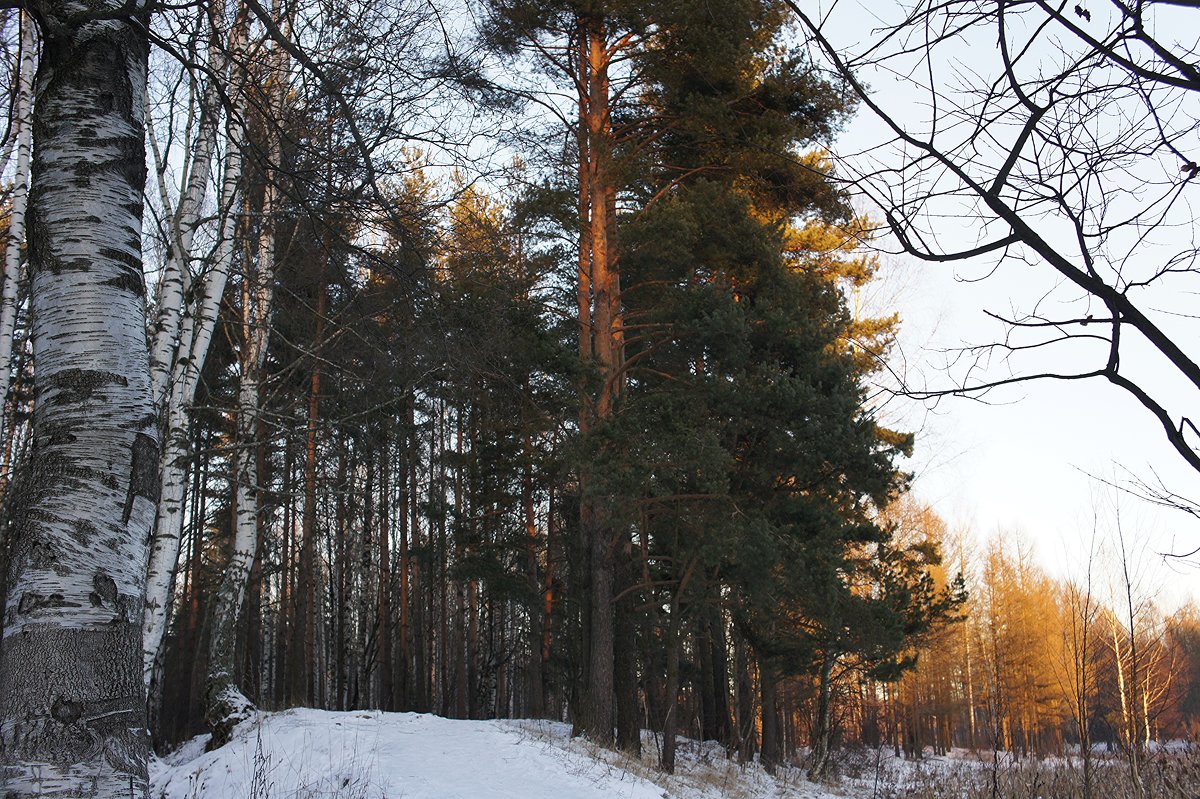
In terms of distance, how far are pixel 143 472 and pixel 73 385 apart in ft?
1.23

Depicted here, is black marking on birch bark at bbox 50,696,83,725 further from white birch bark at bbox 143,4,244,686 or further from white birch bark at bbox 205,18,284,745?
white birch bark at bbox 205,18,284,745

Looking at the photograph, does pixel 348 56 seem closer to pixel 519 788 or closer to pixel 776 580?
pixel 519 788

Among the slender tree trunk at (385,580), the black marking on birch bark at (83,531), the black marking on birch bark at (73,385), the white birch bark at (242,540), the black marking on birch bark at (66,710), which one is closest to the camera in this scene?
the black marking on birch bark at (66,710)

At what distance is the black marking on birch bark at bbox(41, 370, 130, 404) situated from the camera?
284 centimetres

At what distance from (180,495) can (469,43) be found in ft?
15.9

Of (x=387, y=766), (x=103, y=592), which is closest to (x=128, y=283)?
(x=103, y=592)

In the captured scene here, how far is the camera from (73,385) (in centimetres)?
285

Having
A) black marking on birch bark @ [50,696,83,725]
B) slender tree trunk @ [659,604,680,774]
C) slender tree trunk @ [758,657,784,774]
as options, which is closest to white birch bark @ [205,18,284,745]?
slender tree trunk @ [659,604,680,774]

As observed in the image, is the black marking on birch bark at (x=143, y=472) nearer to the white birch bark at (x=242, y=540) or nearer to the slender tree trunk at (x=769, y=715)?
the white birch bark at (x=242, y=540)

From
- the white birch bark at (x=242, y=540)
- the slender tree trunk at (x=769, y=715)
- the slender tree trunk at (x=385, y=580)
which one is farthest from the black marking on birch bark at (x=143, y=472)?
the slender tree trunk at (x=769, y=715)

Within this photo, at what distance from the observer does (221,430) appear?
17125 millimetres

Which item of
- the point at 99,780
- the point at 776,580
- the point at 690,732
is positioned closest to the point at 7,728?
the point at 99,780

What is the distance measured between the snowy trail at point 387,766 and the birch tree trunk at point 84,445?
187 centimetres

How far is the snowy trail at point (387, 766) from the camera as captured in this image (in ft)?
17.9
